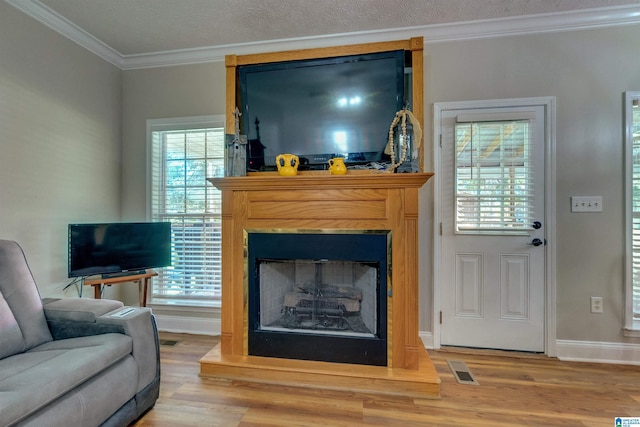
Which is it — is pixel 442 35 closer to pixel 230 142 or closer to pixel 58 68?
pixel 230 142

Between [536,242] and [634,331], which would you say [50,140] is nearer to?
[536,242]

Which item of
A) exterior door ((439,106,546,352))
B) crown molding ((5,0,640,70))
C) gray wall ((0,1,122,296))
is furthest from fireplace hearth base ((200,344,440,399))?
crown molding ((5,0,640,70))

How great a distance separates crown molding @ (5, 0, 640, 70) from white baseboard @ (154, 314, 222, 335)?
241 cm

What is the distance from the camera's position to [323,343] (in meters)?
2.09

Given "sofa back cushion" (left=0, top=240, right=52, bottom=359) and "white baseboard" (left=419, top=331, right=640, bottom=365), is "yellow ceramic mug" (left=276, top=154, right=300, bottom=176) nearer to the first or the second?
"sofa back cushion" (left=0, top=240, right=52, bottom=359)

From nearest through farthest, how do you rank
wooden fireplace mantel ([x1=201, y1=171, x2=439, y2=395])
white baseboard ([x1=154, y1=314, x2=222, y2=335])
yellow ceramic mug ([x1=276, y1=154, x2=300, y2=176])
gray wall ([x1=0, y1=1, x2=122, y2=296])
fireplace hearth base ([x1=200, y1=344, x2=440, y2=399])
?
fireplace hearth base ([x1=200, y1=344, x2=440, y2=399])
wooden fireplace mantel ([x1=201, y1=171, x2=439, y2=395])
gray wall ([x1=0, y1=1, x2=122, y2=296])
yellow ceramic mug ([x1=276, y1=154, x2=300, y2=176])
white baseboard ([x1=154, y1=314, x2=222, y2=335])

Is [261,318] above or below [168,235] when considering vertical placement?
below

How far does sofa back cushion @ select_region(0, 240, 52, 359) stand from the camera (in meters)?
1.47

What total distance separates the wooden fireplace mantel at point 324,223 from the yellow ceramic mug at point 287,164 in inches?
5.5

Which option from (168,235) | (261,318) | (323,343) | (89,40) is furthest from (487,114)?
(89,40)

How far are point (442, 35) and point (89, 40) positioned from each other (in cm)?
297

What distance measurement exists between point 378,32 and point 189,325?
309cm

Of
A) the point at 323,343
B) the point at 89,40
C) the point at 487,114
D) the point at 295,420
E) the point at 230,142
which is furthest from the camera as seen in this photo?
the point at 89,40

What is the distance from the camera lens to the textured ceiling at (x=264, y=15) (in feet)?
7.11
